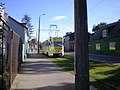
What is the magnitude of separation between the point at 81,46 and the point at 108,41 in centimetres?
5427

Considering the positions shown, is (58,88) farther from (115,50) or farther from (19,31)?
(115,50)

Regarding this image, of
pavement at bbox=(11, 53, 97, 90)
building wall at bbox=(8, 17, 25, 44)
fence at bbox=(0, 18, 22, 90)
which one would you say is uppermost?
building wall at bbox=(8, 17, 25, 44)

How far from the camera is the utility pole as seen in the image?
723 centimetres

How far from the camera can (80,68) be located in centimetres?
725

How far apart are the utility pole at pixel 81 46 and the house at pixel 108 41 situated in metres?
47.9

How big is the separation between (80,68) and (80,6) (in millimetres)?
1483

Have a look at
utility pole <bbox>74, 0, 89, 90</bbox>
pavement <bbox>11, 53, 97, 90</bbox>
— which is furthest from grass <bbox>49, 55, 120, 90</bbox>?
utility pole <bbox>74, 0, 89, 90</bbox>

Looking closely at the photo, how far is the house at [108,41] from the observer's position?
183ft

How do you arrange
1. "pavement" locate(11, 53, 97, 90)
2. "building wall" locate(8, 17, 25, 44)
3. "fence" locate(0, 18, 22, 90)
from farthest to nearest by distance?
"building wall" locate(8, 17, 25, 44) < "pavement" locate(11, 53, 97, 90) < "fence" locate(0, 18, 22, 90)

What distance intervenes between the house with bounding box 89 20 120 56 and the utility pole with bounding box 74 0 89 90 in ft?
157

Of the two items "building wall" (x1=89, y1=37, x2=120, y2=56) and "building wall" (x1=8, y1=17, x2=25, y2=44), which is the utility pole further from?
"building wall" (x1=89, y1=37, x2=120, y2=56)

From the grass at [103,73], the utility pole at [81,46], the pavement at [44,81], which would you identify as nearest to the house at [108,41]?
the grass at [103,73]

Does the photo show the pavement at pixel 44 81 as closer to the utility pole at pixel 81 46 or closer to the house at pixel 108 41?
the utility pole at pixel 81 46

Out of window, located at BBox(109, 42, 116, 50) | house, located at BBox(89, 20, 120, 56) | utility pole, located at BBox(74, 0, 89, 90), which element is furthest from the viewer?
window, located at BBox(109, 42, 116, 50)
